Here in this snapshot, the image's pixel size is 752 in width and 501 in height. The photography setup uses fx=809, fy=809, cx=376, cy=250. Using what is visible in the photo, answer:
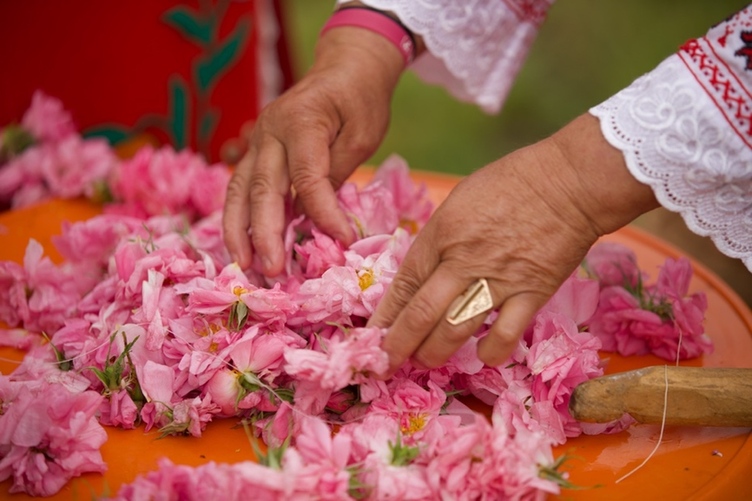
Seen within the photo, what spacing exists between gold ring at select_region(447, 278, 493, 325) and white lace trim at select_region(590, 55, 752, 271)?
19 centimetres

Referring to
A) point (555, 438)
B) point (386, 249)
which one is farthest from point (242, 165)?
point (555, 438)

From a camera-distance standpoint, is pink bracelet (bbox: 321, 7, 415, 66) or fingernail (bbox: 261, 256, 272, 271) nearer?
fingernail (bbox: 261, 256, 272, 271)

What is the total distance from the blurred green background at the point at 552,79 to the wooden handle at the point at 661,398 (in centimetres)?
256

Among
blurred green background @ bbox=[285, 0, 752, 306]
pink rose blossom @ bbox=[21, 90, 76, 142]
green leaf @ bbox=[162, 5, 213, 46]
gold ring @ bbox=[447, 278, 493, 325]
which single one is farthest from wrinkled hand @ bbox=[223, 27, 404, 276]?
blurred green background @ bbox=[285, 0, 752, 306]

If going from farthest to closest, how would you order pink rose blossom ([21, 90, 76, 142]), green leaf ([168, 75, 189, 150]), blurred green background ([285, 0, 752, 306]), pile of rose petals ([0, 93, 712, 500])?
blurred green background ([285, 0, 752, 306]), green leaf ([168, 75, 189, 150]), pink rose blossom ([21, 90, 76, 142]), pile of rose petals ([0, 93, 712, 500])

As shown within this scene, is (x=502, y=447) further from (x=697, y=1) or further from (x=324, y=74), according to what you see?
(x=697, y=1)

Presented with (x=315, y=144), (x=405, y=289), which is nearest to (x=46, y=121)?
(x=315, y=144)

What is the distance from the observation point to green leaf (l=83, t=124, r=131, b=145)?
Result: 1.84 metres

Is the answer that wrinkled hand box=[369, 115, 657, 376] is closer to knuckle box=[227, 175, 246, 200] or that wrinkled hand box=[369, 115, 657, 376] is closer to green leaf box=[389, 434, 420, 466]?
green leaf box=[389, 434, 420, 466]

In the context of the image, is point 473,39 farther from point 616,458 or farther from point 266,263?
point 616,458

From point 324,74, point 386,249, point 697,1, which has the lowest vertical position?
point 697,1

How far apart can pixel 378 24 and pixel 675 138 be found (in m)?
0.56

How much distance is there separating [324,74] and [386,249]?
317 millimetres

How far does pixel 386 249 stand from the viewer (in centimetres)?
97
